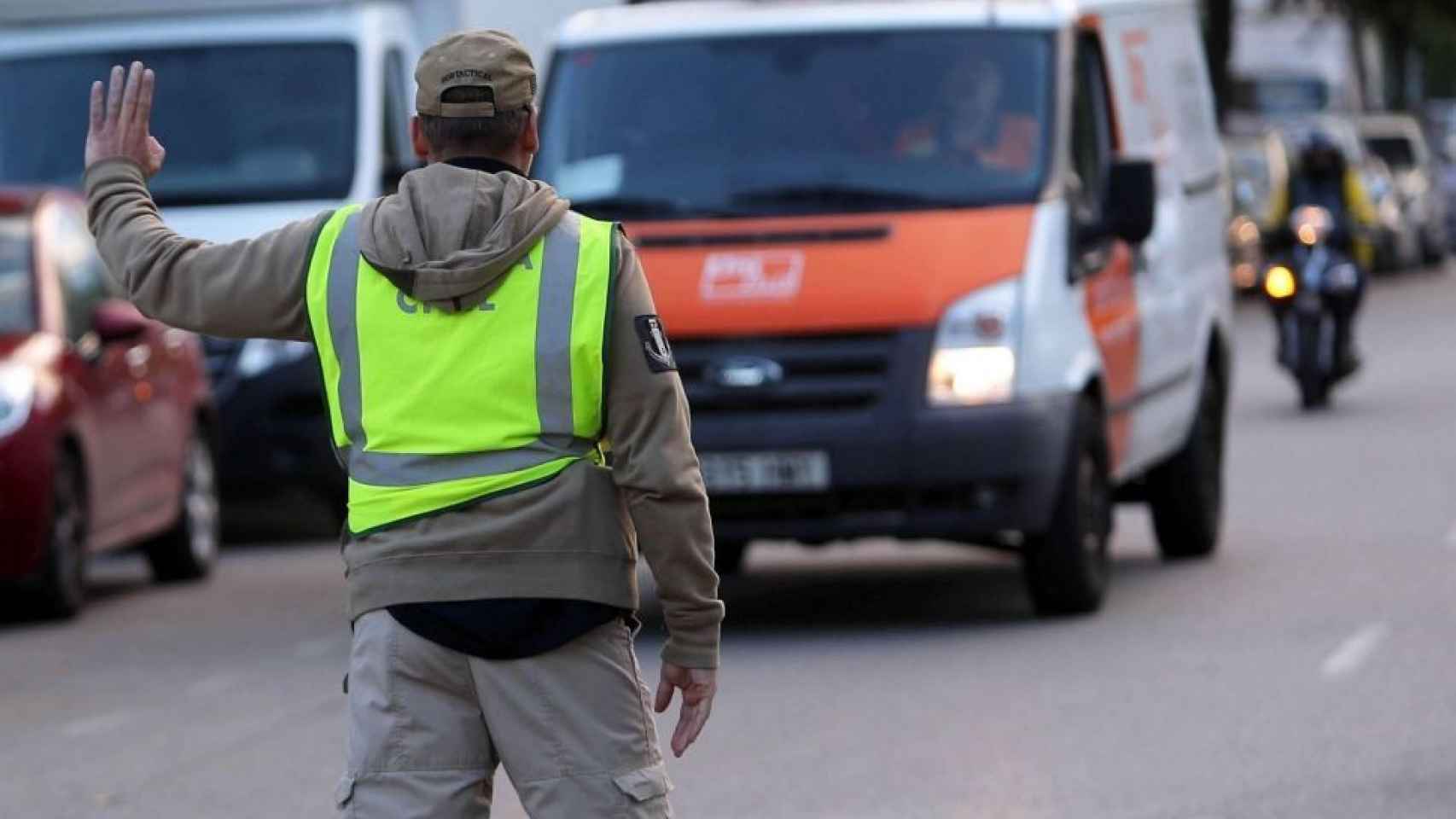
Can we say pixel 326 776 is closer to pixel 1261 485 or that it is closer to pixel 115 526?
pixel 115 526

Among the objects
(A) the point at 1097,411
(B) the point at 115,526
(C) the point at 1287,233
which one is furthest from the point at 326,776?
(C) the point at 1287,233

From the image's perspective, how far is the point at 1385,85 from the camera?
73812 millimetres

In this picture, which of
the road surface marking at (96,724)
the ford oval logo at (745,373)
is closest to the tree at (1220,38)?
the ford oval logo at (745,373)

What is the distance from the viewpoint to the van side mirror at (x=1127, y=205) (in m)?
11.4

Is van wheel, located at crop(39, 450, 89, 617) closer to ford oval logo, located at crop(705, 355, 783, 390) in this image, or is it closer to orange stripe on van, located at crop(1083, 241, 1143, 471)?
ford oval logo, located at crop(705, 355, 783, 390)

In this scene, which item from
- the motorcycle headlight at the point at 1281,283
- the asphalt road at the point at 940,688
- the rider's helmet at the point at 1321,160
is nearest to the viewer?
the asphalt road at the point at 940,688

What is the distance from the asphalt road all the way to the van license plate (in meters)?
0.54

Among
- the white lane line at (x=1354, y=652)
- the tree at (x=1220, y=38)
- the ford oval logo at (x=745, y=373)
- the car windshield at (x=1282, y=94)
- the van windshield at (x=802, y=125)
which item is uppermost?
the van windshield at (x=802, y=125)

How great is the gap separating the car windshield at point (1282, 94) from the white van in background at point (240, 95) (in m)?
44.3

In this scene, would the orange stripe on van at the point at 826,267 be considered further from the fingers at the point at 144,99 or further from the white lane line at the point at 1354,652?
the fingers at the point at 144,99

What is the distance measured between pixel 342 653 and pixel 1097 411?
8.83 ft

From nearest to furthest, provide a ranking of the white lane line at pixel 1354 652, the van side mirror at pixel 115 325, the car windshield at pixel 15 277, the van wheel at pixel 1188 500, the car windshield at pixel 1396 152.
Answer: the white lane line at pixel 1354 652 → the car windshield at pixel 15 277 → the van side mirror at pixel 115 325 → the van wheel at pixel 1188 500 → the car windshield at pixel 1396 152

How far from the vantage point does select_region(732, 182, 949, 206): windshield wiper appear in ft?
37.2

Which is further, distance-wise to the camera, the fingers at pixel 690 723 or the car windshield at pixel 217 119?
the car windshield at pixel 217 119
